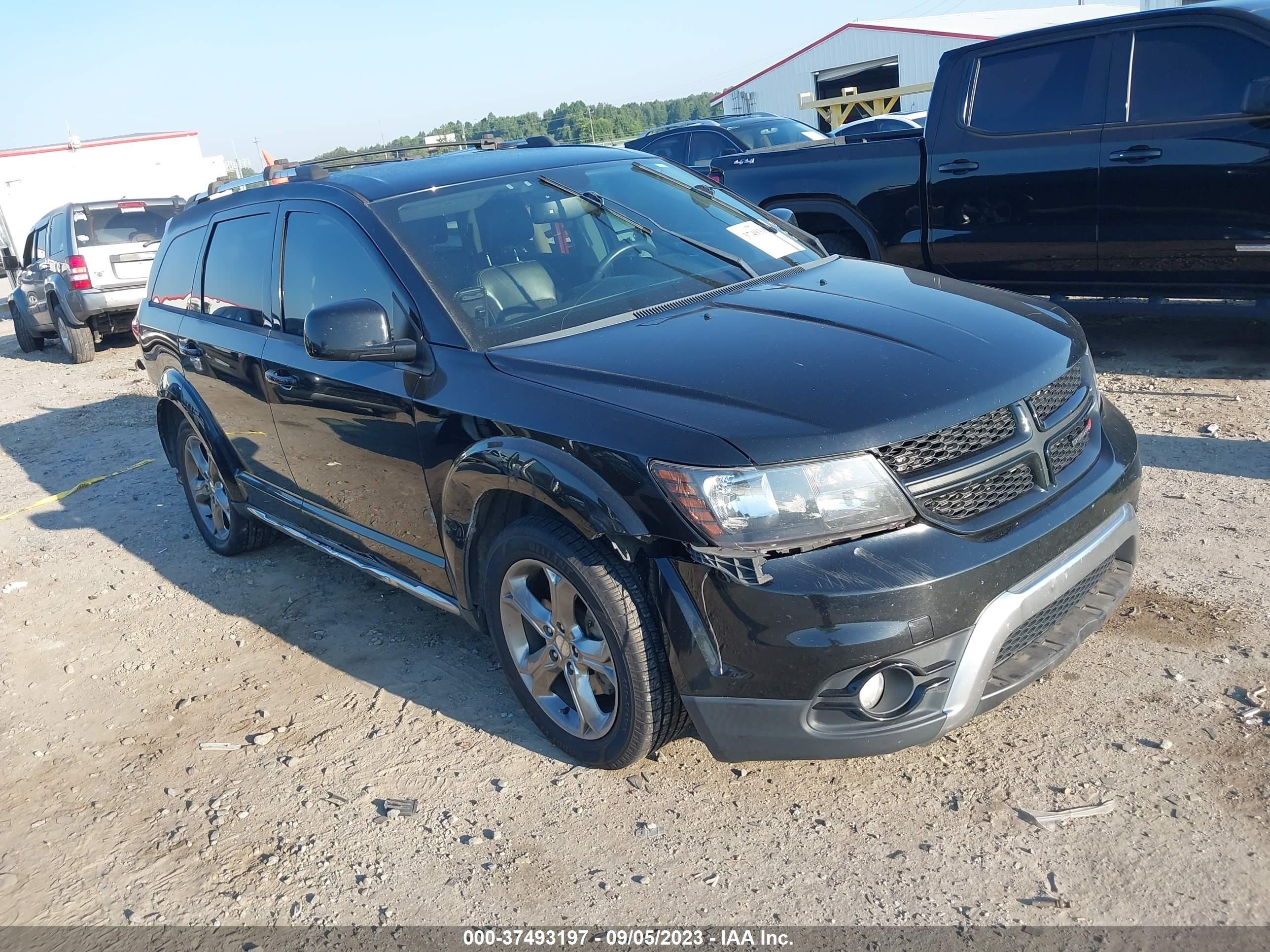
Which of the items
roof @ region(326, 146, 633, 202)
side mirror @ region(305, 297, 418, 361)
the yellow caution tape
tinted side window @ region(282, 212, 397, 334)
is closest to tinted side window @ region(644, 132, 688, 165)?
the yellow caution tape

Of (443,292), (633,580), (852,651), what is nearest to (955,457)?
(852,651)

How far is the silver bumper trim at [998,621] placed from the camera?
258 cm

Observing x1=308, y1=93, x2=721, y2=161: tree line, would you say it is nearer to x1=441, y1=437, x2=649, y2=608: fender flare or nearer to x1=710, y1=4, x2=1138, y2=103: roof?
x1=710, y1=4, x2=1138, y2=103: roof

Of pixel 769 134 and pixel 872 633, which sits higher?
pixel 769 134

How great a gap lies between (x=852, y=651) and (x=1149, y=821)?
0.95 m

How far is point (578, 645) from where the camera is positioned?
10.0 feet

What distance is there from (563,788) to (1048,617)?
151 cm

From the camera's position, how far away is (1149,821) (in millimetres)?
2695

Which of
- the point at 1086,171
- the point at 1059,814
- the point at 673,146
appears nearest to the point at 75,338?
the point at 673,146

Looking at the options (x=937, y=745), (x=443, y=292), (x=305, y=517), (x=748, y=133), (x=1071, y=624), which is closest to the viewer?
(x=1071, y=624)

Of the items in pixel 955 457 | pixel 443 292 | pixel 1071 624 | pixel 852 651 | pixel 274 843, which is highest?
pixel 443 292

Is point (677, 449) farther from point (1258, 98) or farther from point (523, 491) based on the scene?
point (1258, 98)

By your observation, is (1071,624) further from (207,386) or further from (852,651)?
(207,386)

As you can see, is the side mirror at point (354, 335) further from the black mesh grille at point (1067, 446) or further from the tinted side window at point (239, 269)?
the black mesh grille at point (1067, 446)
